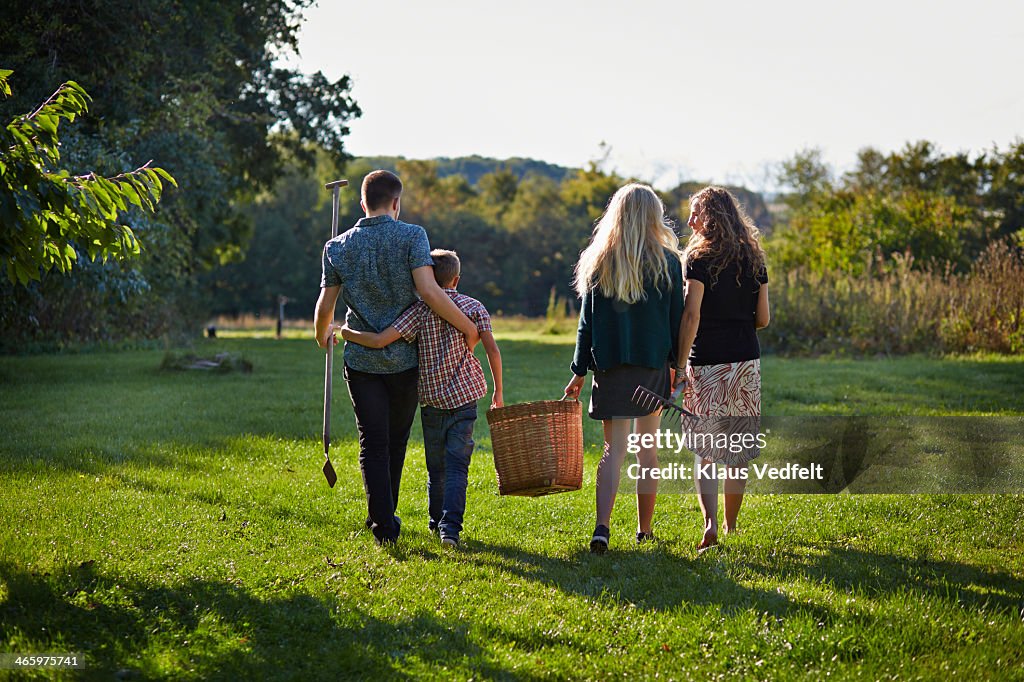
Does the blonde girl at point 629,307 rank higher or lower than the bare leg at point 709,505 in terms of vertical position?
higher

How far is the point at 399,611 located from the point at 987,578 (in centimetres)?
295

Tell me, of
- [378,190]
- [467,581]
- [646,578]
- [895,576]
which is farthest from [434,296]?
[895,576]

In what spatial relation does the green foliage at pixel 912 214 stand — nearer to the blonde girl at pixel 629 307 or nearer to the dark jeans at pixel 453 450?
the blonde girl at pixel 629 307

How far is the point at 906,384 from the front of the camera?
42.3ft

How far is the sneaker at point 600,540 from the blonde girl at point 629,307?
53cm

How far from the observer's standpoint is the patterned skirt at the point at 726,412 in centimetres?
545

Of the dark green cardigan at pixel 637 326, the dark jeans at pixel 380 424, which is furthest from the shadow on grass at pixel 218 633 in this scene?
the dark green cardigan at pixel 637 326

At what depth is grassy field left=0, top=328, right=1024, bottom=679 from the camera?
13.1 feet

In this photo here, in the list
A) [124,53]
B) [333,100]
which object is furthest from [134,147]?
[333,100]

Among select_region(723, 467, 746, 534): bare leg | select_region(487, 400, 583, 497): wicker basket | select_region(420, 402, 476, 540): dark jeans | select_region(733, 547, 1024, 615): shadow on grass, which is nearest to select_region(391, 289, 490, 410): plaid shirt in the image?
select_region(420, 402, 476, 540): dark jeans

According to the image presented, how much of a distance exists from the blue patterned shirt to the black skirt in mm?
1117

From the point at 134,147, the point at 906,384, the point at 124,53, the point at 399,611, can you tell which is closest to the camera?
the point at 399,611

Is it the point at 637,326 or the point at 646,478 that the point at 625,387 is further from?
the point at 646,478

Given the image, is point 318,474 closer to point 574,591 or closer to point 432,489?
point 432,489
